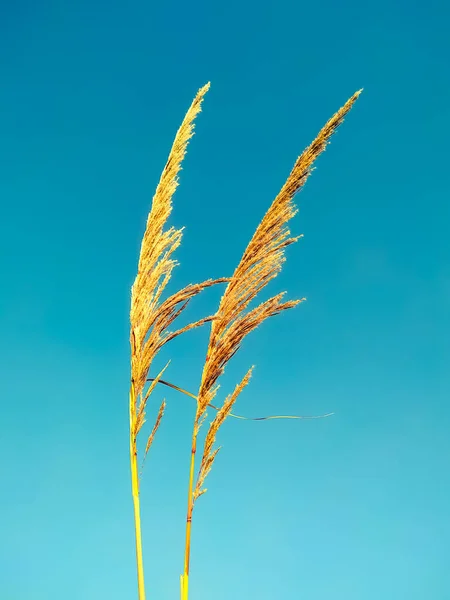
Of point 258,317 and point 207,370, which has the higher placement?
point 258,317

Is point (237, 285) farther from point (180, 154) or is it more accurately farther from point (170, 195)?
point (180, 154)

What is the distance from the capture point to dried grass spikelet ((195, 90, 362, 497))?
260 centimetres

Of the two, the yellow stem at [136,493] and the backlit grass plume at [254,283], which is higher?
the backlit grass plume at [254,283]

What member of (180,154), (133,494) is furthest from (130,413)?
(180,154)

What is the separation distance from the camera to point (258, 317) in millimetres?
2705

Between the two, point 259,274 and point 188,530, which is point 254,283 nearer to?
point 259,274

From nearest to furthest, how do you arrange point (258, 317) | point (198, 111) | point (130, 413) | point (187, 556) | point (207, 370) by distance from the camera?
1. point (187, 556)
2. point (130, 413)
3. point (207, 370)
4. point (258, 317)
5. point (198, 111)

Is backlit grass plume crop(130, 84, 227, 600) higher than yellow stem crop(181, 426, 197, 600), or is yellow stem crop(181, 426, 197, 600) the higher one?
backlit grass plume crop(130, 84, 227, 600)

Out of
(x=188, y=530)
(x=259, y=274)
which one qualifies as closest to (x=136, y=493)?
(x=188, y=530)

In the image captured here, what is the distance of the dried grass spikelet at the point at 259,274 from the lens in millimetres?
2604

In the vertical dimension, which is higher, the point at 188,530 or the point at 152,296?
the point at 152,296

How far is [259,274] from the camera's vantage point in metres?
2.78

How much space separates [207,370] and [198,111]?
1.30 metres

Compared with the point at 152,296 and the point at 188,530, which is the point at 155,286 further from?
the point at 188,530
